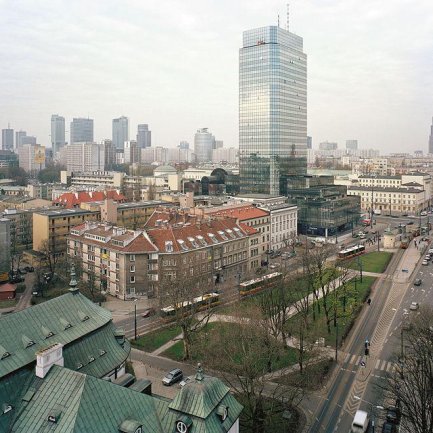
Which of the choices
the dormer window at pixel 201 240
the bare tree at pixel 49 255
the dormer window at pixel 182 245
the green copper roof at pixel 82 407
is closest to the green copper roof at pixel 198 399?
the green copper roof at pixel 82 407

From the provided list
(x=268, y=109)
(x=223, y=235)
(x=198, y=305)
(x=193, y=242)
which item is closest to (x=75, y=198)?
(x=223, y=235)

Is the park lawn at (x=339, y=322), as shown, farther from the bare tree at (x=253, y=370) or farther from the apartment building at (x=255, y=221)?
the apartment building at (x=255, y=221)

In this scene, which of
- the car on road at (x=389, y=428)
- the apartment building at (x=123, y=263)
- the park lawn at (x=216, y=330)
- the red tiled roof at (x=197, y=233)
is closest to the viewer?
the car on road at (x=389, y=428)

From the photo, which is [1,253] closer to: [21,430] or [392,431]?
[21,430]

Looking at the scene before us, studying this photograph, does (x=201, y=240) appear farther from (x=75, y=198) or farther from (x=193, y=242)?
(x=75, y=198)

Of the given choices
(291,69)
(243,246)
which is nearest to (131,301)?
(243,246)

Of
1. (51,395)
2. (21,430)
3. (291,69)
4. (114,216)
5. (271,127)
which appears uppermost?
(291,69)
